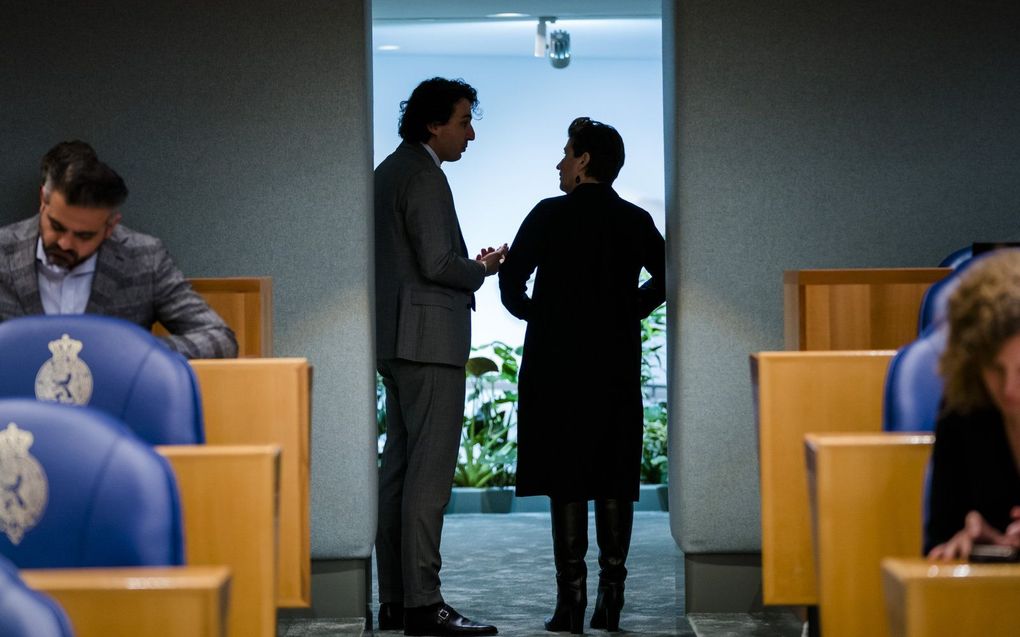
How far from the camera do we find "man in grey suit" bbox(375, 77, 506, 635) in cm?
421

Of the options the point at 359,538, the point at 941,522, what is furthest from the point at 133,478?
the point at 359,538

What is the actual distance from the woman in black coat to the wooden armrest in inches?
78.4

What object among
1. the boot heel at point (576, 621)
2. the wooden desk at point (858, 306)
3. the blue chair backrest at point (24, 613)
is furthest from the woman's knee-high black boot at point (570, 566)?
the blue chair backrest at point (24, 613)

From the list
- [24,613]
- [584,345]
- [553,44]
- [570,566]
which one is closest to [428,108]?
[584,345]

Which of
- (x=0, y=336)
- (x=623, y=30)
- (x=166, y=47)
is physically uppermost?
(x=623, y=30)

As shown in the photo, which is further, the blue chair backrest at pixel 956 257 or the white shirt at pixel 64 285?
the blue chair backrest at pixel 956 257

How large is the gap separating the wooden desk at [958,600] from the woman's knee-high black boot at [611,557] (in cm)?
257

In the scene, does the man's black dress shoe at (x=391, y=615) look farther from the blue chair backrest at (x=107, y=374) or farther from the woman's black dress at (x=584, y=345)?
the blue chair backrest at (x=107, y=374)

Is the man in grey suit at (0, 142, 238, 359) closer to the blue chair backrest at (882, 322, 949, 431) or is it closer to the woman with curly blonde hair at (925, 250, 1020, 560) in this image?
the blue chair backrest at (882, 322, 949, 431)

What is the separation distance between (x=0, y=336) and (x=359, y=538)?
194 centimetres

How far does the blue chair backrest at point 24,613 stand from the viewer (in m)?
1.26

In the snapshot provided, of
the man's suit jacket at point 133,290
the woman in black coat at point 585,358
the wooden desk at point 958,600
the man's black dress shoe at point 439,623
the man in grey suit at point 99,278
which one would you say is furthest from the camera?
the woman in black coat at point 585,358

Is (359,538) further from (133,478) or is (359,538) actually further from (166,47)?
(133,478)

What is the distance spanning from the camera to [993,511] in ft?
6.47
